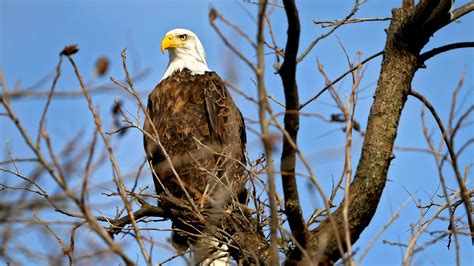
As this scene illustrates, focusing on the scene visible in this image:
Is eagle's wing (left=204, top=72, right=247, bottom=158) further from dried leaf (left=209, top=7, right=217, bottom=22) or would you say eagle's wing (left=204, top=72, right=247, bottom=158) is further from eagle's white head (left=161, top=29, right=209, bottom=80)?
dried leaf (left=209, top=7, right=217, bottom=22)

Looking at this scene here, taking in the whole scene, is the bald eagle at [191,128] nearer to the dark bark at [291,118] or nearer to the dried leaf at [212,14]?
the dark bark at [291,118]

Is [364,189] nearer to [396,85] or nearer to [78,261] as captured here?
[396,85]

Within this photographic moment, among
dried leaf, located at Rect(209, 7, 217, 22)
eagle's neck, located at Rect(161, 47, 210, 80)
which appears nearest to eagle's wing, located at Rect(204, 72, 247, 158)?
eagle's neck, located at Rect(161, 47, 210, 80)

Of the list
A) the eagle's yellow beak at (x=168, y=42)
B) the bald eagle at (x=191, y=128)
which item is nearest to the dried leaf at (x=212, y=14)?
the bald eagle at (x=191, y=128)

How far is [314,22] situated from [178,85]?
1.89m

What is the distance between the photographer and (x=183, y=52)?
22.0 ft

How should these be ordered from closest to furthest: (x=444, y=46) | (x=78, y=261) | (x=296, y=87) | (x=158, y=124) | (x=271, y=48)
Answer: (x=78, y=261) → (x=296, y=87) → (x=271, y=48) → (x=444, y=46) → (x=158, y=124)

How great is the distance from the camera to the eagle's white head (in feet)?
21.6

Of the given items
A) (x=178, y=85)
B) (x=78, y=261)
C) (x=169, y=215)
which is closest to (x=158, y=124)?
(x=178, y=85)

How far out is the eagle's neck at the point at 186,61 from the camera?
6547mm

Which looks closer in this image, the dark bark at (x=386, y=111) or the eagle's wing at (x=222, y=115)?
the dark bark at (x=386, y=111)

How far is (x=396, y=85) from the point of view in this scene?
4.29 m

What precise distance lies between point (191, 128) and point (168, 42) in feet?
3.39

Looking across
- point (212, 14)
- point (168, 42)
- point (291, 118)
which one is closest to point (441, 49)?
point (291, 118)
